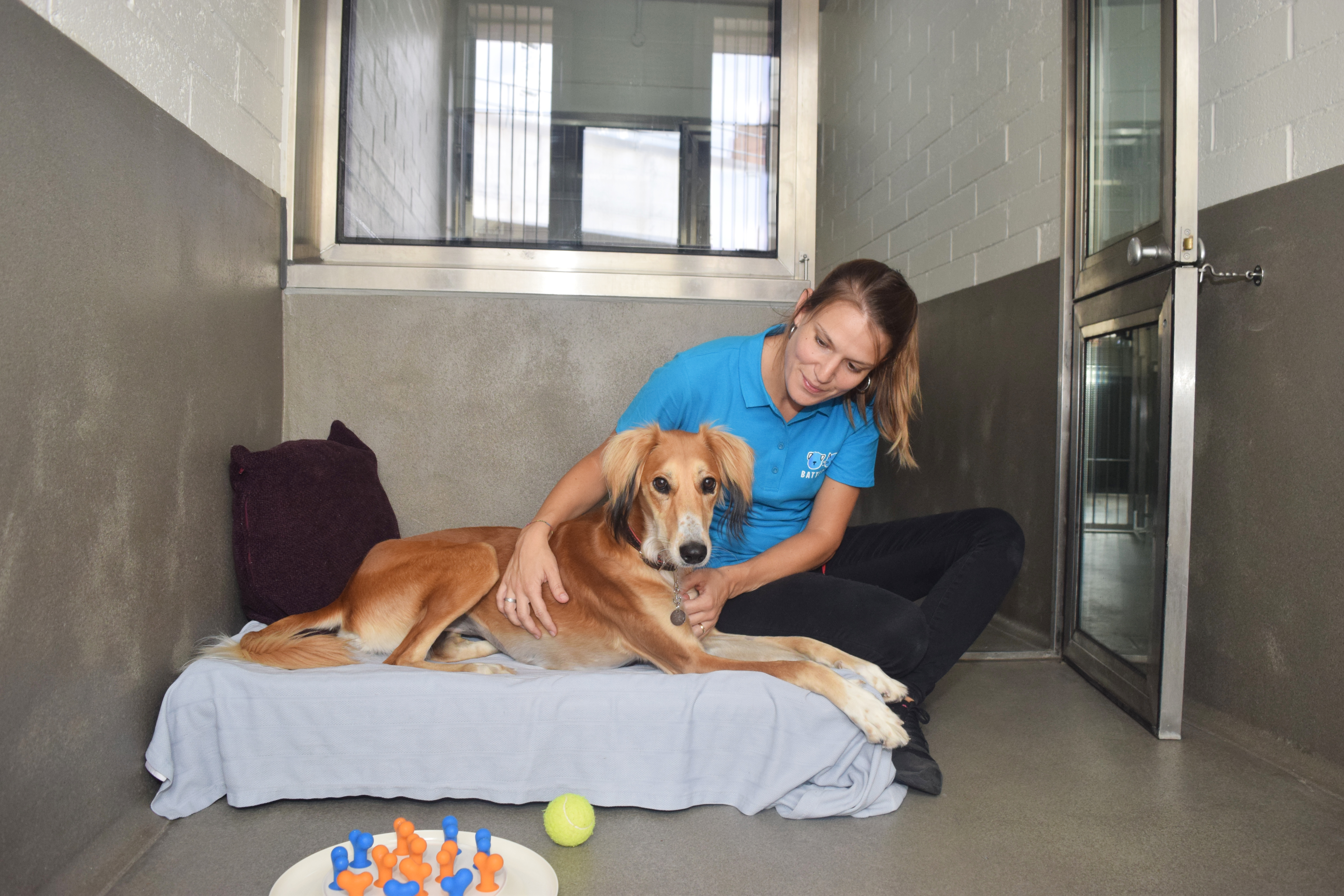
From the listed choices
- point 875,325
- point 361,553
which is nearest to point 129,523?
point 361,553

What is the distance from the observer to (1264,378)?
221cm

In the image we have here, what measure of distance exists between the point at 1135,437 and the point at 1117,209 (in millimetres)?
702

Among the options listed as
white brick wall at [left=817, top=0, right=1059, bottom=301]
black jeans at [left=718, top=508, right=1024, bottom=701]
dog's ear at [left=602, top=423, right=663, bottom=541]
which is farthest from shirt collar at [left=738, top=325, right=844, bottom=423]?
white brick wall at [left=817, top=0, right=1059, bottom=301]

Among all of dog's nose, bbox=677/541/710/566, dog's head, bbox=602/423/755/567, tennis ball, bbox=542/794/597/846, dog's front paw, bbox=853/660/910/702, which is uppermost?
dog's head, bbox=602/423/755/567

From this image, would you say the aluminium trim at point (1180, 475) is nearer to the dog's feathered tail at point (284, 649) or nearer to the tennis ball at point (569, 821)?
the tennis ball at point (569, 821)

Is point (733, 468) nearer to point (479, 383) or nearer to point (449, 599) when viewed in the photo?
point (449, 599)

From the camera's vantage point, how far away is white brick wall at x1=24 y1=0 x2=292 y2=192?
165 cm

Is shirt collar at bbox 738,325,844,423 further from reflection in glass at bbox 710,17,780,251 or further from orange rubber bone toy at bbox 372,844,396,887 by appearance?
orange rubber bone toy at bbox 372,844,396,887

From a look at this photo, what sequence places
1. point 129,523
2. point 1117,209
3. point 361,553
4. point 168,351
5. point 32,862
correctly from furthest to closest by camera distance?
point 1117,209 < point 361,553 < point 168,351 < point 129,523 < point 32,862

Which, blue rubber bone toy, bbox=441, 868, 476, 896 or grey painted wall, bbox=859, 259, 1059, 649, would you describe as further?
grey painted wall, bbox=859, 259, 1059, 649

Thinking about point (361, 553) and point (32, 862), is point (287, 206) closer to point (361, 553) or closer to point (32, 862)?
point (361, 553)

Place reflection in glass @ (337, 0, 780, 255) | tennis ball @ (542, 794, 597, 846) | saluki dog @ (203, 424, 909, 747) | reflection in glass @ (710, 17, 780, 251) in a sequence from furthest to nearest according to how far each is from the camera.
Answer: reflection in glass @ (710, 17, 780, 251)
reflection in glass @ (337, 0, 780, 255)
saluki dog @ (203, 424, 909, 747)
tennis ball @ (542, 794, 597, 846)

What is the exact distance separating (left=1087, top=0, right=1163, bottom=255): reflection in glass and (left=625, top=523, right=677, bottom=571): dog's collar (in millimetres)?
1564

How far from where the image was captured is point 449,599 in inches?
86.7
